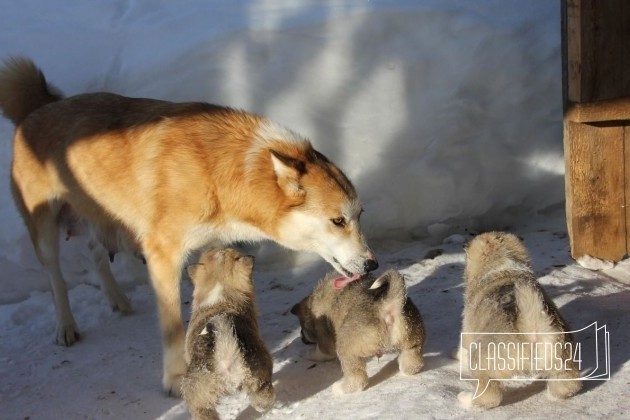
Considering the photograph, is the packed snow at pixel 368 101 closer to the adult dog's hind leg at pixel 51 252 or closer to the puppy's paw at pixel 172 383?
the adult dog's hind leg at pixel 51 252

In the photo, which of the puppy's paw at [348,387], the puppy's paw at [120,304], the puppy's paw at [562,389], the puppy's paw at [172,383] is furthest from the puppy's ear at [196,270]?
the puppy's paw at [562,389]

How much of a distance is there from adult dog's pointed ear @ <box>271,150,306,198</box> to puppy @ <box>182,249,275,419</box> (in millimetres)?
580

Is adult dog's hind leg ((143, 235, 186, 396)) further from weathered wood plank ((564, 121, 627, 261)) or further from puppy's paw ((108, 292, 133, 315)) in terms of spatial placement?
weathered wood plank ((564, 121, 627, 261))

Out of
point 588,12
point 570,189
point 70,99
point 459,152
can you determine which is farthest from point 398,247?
point 70,99

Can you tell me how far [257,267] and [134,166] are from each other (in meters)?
1.77

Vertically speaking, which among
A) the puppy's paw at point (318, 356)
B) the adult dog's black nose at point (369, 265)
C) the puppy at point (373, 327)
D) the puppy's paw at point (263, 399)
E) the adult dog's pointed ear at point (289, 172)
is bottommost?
the puppy's paw at point (318, 356)

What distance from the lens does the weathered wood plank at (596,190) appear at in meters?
5.66

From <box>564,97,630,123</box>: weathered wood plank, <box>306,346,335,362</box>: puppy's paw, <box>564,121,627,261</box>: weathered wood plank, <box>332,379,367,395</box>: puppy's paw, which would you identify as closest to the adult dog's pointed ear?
<box>306,346,335,362</box>: puppy's paw

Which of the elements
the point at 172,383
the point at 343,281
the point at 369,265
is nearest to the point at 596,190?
the point at 369,265

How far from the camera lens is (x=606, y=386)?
401 centimetres

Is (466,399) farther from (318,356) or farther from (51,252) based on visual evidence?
(51,252)

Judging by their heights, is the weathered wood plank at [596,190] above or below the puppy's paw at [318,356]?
above

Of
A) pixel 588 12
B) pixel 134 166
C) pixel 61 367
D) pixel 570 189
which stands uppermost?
pixel 588 12

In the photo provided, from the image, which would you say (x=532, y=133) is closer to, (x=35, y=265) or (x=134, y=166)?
(x=134, y=166)
